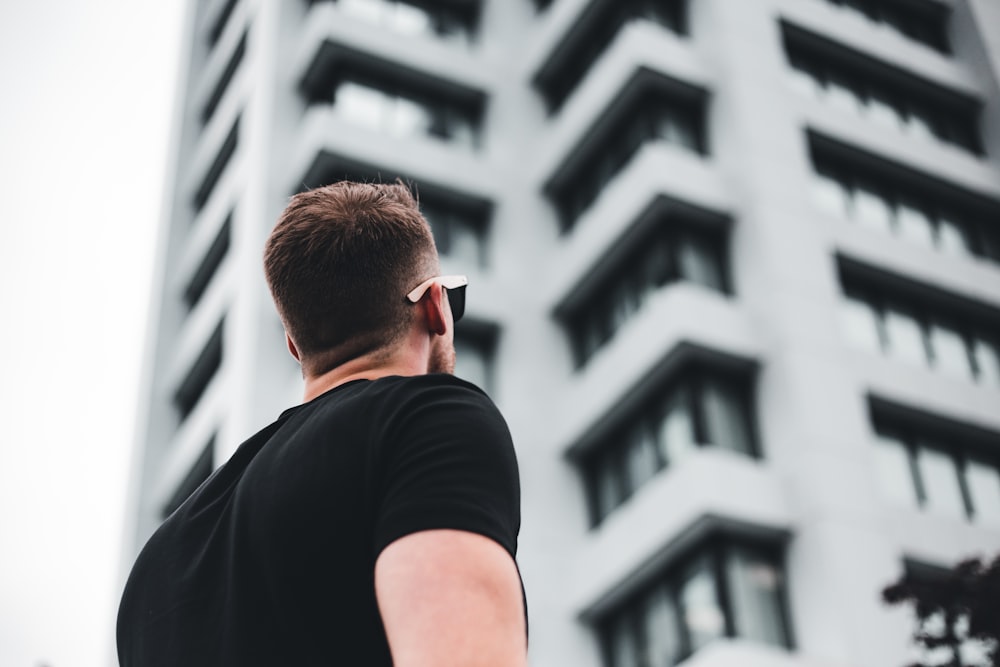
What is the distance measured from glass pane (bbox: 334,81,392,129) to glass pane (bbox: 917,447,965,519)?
517 inches

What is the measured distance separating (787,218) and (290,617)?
2285 cm

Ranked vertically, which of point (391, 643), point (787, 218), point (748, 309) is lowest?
point (391, 643)

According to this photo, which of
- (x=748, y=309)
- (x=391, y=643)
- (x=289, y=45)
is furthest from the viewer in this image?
(x=289, y=45)

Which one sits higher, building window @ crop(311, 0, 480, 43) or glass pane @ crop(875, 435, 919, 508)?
building window @ crop(311, 0, 480, 43)

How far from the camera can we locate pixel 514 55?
3070cm

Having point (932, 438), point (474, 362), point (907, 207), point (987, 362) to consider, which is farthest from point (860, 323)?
point (474, 362)

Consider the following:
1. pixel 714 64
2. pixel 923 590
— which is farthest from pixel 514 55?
pixel 923 590

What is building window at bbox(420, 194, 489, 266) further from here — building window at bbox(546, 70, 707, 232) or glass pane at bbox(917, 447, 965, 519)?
glass pane at bbox(917, 447, 965, 519)

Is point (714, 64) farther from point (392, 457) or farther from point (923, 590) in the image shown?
point (392, 457)

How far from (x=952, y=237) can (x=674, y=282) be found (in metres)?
7.39

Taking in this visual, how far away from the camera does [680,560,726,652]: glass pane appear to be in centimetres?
1970

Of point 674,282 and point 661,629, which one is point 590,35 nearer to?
point 674,282

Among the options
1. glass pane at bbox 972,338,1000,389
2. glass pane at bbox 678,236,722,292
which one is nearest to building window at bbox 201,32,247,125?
glass pane at bbox 678,236,722,292

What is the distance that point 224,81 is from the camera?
3456cm
